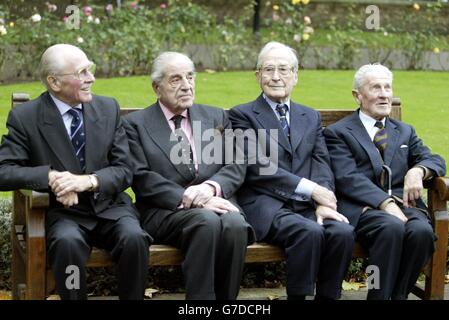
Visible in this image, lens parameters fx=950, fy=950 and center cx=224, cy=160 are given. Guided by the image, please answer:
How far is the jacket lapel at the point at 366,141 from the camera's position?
5777mm

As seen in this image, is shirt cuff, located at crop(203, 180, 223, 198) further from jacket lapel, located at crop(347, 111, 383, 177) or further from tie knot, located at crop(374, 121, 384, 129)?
tie knot, located at crop(374, 121, 384, 129)

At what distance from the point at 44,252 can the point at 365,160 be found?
2.05m

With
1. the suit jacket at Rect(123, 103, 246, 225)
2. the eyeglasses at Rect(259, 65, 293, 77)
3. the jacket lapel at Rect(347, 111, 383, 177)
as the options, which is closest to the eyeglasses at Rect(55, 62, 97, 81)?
the suit jacket at Rect(123, 103, 246, 225)

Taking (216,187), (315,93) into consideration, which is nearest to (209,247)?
(216,187)

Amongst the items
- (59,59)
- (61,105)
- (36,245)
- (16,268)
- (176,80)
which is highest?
(59,59)

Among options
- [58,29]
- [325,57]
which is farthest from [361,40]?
[58,29]

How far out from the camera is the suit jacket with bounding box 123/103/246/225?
5402mm

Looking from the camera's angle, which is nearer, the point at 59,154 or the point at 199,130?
the point at 59,154

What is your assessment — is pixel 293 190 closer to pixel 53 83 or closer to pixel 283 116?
pixel 283 116

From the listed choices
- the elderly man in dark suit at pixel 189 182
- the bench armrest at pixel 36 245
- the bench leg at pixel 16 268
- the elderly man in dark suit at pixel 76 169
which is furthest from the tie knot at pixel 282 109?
the bench leg at pixel 16 268

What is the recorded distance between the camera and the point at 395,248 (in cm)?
534

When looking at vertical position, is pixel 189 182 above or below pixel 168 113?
below

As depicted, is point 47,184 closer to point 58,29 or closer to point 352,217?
point 352,217
